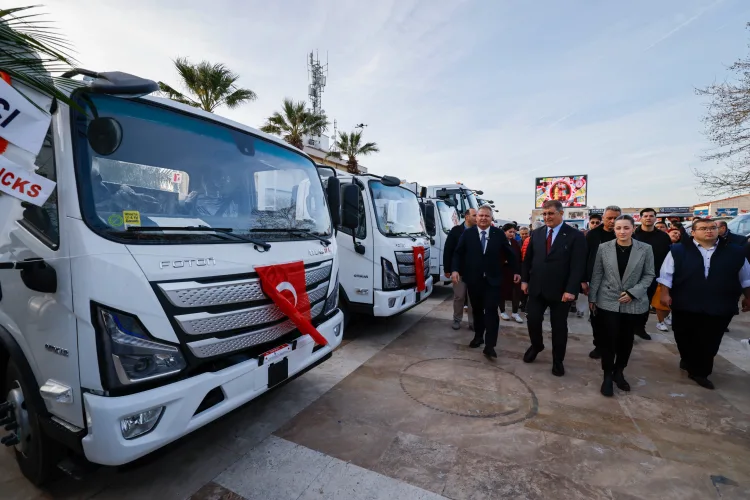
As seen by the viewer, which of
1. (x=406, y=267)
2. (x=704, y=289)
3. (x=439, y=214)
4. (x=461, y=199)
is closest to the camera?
(x=704, y=289)

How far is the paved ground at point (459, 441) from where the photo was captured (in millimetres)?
2354

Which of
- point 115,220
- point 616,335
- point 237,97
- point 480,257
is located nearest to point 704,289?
point 616,335

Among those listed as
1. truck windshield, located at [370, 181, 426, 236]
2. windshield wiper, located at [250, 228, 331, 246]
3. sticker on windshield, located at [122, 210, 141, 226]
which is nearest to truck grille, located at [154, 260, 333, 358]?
sticker on windshield, located at [122, 210, 141, 226]

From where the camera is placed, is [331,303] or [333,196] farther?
[333,196]

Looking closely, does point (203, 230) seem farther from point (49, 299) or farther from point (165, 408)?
point (165, 408)

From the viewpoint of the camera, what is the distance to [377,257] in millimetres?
5043

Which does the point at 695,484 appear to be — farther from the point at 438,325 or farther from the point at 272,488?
the point at 438,325

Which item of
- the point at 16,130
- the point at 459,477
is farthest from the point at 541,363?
the point at 16,130

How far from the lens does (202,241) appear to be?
2.16 metres

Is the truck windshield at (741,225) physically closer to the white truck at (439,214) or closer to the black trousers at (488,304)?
the white truck at (439,214)

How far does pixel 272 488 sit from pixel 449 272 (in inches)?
154

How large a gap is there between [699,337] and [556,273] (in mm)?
1743

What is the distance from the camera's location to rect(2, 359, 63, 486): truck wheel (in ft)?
6.91

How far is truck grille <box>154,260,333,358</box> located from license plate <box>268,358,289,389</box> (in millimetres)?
189
